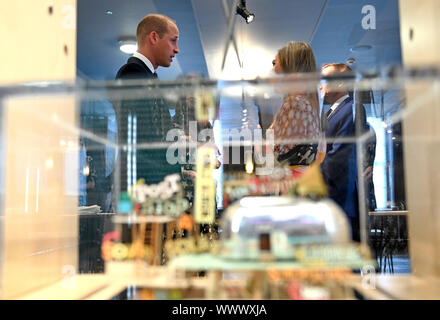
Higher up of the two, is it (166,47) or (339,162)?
(166,47)

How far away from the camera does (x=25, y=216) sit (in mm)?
833

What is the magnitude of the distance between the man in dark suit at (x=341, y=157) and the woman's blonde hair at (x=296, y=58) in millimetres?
108

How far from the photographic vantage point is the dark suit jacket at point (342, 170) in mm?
797

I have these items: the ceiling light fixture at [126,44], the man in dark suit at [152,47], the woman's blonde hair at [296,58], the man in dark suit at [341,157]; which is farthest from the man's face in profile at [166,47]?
the ceiling light fixture at [126,44]

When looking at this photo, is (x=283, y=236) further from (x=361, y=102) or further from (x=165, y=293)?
(x=361, y=102)

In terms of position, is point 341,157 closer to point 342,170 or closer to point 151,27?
point 342,170

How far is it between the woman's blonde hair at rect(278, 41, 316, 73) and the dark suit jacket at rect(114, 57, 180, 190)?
1.09 feet

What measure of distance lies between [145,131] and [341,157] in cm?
41

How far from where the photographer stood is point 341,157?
85 centimetres

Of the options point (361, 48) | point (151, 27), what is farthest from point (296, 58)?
point (361, 48)

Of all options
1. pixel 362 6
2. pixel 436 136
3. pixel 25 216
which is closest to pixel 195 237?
pixel 25 216

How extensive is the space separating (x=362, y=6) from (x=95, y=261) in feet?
8.81

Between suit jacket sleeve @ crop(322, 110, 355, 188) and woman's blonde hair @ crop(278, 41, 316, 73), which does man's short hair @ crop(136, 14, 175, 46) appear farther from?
suit jacket sleeve @ crop(322, 110, 355, 188)

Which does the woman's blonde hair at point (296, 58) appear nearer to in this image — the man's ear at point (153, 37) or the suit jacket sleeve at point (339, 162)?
the suit jacket sleeve at point (339, 162)
